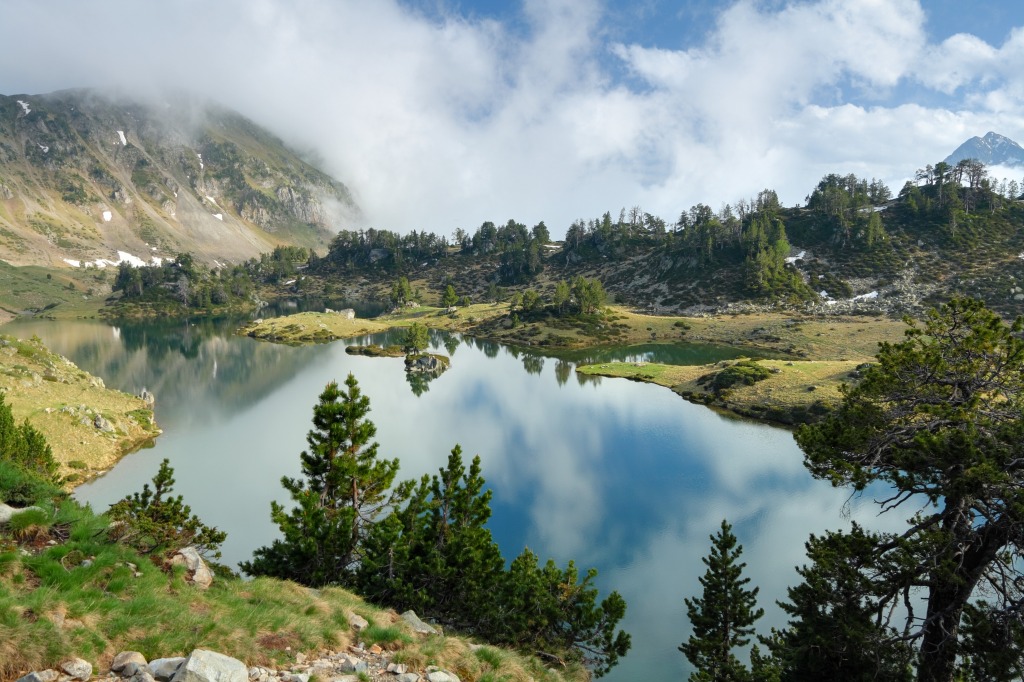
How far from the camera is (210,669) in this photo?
959cm

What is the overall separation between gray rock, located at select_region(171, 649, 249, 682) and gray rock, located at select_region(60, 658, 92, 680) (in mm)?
1483

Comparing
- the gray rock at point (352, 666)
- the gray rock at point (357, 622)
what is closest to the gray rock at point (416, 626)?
the gray rock at point (357, 622)

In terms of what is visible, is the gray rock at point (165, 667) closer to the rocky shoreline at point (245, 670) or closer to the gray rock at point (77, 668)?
the rocky shoreline at point (245, 670)

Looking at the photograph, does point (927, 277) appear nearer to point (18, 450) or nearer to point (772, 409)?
point (772, 409)

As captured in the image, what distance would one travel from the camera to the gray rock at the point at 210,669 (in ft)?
30.3

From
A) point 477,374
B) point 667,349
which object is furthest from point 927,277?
point 477,374

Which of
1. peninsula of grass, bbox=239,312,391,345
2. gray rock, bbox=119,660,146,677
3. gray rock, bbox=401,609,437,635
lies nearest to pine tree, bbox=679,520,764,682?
gray rock, bbox=401,609,437,635

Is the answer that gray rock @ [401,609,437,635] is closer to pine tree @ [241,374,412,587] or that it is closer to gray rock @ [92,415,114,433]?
pine tree @ [241,374,412,587]

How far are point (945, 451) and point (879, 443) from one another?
1679 millimetres

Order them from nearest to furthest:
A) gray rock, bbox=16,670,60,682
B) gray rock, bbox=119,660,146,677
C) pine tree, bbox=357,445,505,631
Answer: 1. gray rock, bbox=16,670,60,682
2. gray rock, bbox=119,660,146,677
3. pine tree, bbox=357,445,505,631

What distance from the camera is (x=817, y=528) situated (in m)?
43.7

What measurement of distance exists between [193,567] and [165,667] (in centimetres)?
731

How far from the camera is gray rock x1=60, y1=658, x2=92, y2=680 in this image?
9109 millimetres

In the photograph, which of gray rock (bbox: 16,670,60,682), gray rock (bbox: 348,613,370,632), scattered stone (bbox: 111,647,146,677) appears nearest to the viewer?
gray rock (bbox: 16,670,60,682)
